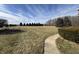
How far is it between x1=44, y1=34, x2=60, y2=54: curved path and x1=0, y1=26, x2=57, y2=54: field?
0.04 meters

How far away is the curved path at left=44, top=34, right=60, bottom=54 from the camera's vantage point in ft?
6.11

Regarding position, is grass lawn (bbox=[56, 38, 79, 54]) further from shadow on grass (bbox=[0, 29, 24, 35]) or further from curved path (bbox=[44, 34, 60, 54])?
shadow on grass (bbox=[0, 29, 24, 35])

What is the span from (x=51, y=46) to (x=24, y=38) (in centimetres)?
31

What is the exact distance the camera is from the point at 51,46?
6.13ft

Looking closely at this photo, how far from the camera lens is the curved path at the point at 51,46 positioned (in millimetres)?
1863

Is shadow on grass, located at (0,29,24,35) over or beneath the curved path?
over

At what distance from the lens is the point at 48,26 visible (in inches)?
73.6

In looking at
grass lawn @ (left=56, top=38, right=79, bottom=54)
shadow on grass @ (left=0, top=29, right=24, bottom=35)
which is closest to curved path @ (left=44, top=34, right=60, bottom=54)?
grass lawn @ (left=56, top=38, right=79, bottom=54)

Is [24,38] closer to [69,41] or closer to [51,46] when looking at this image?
[51,46]

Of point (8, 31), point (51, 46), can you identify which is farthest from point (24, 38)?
point (51, 46)

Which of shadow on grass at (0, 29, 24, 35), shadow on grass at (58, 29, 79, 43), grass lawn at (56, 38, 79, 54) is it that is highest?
shadow on grass at (0, 29, 24, 35)

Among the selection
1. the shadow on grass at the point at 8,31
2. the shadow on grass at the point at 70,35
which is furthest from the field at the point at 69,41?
the shadow on grass at the point at 8,31
